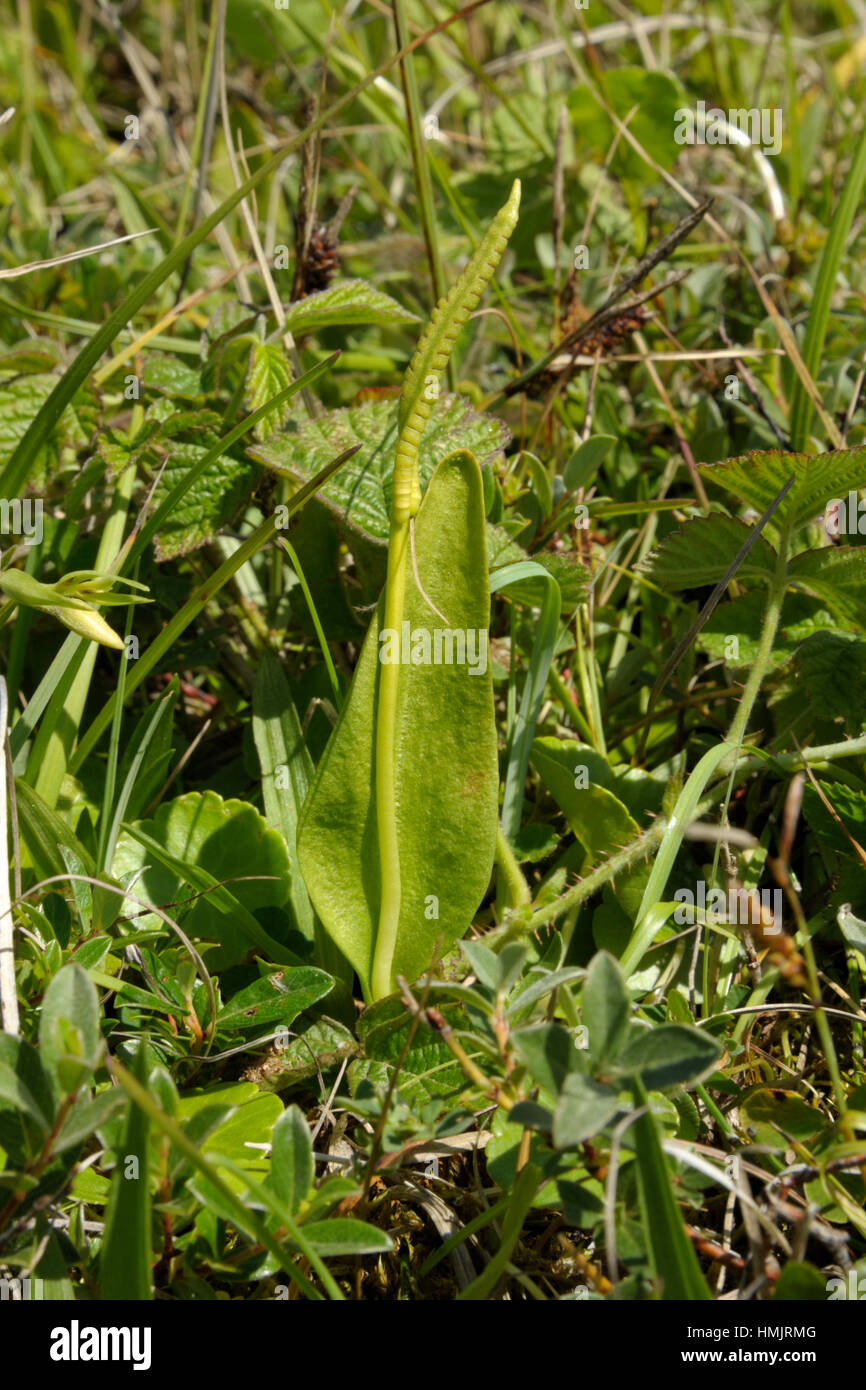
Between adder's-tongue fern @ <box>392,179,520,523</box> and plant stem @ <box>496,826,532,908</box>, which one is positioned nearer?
adder's-tongue fern @ <box>392,179,520,523</box>

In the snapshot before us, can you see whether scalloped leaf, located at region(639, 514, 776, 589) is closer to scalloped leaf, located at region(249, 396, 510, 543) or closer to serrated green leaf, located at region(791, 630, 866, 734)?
serrated green leaf, located at region(791, 630, 866, 734)

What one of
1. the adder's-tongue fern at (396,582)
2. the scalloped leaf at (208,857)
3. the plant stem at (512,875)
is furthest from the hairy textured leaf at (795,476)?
the scalloped leaf at (208,857)

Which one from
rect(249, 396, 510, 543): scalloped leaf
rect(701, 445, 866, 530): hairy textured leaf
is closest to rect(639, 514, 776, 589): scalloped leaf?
rect(701, 445, 866, 530): hairy textured leaf

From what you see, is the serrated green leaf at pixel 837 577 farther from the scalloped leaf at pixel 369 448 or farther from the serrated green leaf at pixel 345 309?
the serrated green leaf at pixel 345 309

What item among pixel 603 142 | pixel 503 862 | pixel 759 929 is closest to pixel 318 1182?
pixel 503 862

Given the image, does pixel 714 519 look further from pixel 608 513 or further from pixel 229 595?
pixel 229 595

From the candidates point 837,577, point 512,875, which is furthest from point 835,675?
point 512,875
